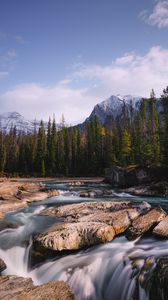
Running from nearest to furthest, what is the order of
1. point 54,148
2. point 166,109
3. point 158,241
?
1. point 158,241
2. point 166,109
3. point 54,148

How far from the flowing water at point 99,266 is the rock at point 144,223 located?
39 centimetres

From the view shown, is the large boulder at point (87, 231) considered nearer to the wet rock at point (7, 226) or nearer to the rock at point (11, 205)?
the wet rock at point (7, 226)

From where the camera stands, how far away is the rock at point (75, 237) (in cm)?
1233

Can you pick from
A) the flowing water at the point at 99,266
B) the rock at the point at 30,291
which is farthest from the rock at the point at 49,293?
the flowing water at the point at 99,266

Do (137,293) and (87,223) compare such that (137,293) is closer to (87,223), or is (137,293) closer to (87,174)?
(87,223)

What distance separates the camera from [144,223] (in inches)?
548

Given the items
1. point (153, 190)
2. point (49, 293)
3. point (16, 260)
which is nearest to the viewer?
point (49, 293)

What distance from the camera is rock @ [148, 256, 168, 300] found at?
832cm

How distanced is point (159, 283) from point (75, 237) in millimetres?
5045

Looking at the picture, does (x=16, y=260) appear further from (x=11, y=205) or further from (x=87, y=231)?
(x=11, y=205)

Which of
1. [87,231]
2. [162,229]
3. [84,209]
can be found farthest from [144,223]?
[84,209]

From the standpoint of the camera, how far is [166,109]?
4412 centimetres

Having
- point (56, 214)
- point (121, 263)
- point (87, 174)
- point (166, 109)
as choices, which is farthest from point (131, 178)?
point (87, 174)

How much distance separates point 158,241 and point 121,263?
2.55m
